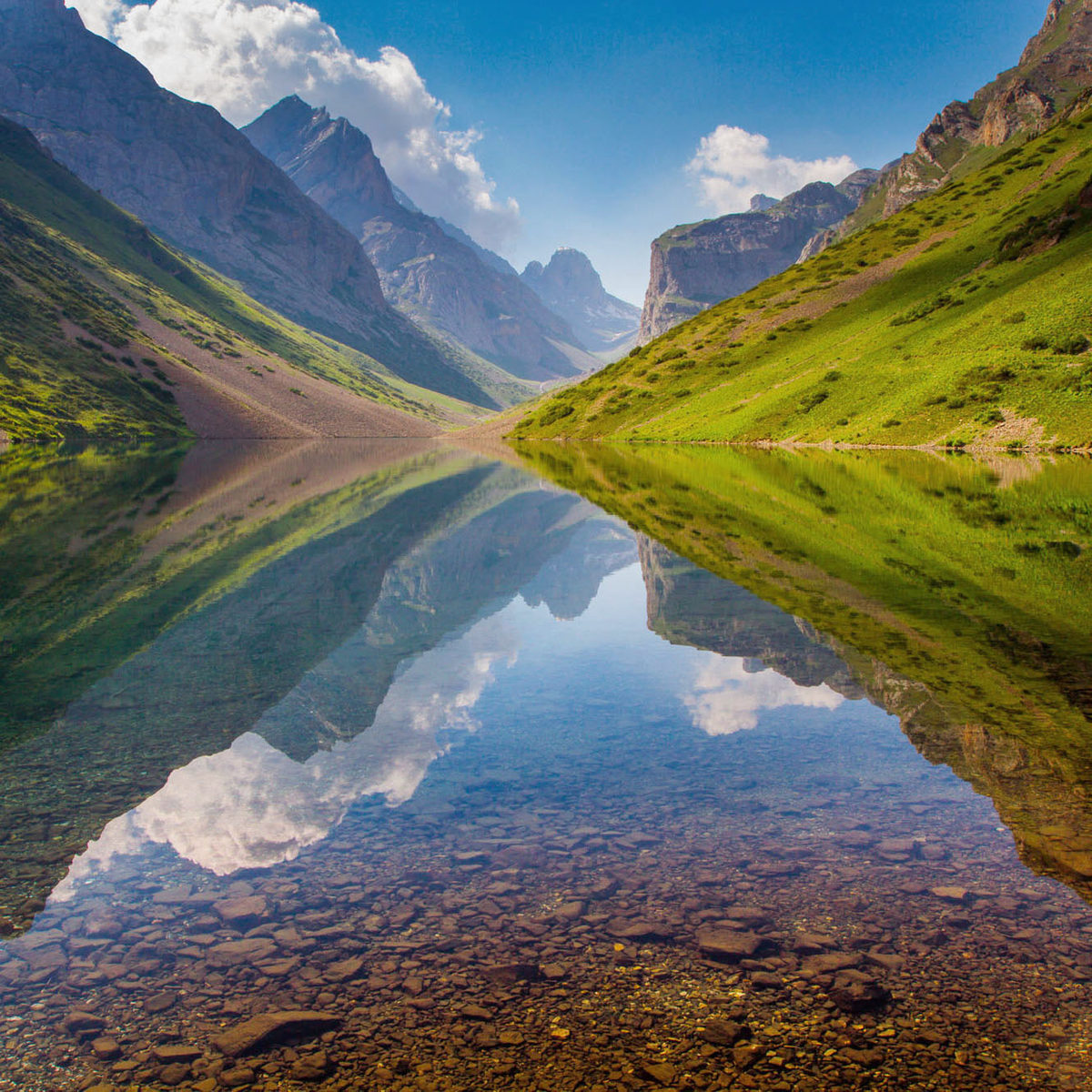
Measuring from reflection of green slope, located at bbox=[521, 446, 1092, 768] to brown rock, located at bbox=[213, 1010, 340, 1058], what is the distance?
10.1 metres

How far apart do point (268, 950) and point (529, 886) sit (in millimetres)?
2678

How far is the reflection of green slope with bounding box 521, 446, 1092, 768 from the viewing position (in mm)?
13188

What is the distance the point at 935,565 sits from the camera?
23.1 meters

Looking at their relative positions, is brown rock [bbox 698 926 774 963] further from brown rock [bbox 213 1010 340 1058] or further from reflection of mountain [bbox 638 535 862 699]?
reflection of mountain [bbox 638 535 862 699]

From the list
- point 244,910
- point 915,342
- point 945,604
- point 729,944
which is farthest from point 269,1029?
point 915,342

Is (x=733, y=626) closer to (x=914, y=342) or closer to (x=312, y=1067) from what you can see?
(x=312, y=1067)

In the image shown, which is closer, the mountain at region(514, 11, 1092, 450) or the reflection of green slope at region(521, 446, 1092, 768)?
the reflection of green slope at region(521, 446, 1092, 768)

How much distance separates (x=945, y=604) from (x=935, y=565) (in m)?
5.04

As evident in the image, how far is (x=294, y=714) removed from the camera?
1355 cm

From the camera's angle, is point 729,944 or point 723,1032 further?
point 729,944

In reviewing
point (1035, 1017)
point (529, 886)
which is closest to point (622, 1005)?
point (529, 886)

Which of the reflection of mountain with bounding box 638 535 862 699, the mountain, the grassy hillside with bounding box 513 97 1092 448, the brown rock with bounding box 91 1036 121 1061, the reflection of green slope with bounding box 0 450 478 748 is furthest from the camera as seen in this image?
the grassy hillside with bounding box 513 97 1092 448

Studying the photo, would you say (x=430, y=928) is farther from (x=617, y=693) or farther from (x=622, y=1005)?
(x=617, y=693)

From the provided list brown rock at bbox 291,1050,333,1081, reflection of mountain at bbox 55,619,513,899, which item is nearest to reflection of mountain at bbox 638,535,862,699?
reflection of mountain at bbox 55,619,513,899
